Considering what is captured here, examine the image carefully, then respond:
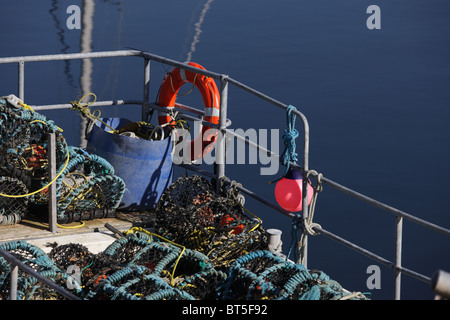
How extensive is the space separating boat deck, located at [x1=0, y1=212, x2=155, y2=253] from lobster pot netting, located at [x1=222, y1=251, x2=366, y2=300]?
162 centimetres

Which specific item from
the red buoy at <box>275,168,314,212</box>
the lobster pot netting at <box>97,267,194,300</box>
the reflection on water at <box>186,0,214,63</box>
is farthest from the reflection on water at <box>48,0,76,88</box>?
the lobster pot netting at <box>97,267,194,300</box>

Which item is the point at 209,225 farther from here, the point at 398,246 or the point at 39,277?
the point at 39,277

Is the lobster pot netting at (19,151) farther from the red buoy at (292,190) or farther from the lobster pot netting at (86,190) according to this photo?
the red buoy at (292,190)

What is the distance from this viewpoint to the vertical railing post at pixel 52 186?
7750mm

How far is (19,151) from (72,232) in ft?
2.93

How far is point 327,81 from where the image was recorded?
25.3 metres

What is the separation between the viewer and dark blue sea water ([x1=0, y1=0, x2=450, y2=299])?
18.9 metres

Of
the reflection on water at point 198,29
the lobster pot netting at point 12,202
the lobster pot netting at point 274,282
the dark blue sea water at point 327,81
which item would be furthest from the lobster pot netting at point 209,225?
the reflection on water at point 198,29

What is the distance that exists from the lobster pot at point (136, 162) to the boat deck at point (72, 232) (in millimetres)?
324

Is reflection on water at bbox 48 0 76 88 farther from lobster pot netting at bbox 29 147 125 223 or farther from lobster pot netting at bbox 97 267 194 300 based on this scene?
lobster pot netting at bbox 97 267 194 300

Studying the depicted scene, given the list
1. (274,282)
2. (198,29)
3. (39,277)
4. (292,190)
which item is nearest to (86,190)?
(292,190)

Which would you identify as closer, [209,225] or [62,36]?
[209,225]

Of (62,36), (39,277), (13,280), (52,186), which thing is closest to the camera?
(39,277)

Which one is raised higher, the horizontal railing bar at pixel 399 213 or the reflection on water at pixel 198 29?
the horizontal railing bar at pixel 399 213
